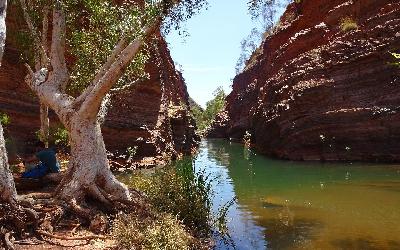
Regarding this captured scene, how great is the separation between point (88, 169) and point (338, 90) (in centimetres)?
2743

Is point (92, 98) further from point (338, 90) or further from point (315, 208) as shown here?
point (338, 90)

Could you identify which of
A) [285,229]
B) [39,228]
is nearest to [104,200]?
[39,228]

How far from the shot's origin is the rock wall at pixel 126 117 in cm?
2675

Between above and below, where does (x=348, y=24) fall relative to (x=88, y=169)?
above

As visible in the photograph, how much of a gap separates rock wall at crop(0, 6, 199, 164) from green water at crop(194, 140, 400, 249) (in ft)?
24.1

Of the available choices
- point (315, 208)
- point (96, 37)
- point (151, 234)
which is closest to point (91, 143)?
point (151, 234)

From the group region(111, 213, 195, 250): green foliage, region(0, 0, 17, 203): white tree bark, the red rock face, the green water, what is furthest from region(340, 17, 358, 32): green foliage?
region(0, 0, 17, 203): white tree bark

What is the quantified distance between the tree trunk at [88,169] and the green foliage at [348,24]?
30482 mm

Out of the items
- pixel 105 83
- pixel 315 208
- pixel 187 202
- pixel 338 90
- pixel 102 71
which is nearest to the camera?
pixel 187 202

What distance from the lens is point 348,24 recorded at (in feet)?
119

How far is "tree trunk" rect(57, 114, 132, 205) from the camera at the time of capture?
10414 mm

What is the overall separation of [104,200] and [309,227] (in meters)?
6.47

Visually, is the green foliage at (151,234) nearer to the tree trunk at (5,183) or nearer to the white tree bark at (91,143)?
the white tree bark at (91,143)

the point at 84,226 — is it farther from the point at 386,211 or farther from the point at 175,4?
the point at 386,211
